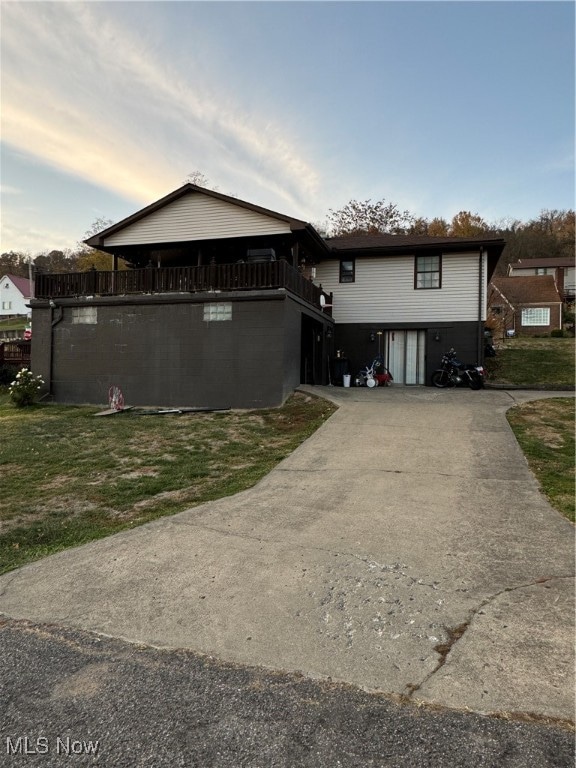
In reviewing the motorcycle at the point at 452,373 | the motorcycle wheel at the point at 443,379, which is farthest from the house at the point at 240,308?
the motorcycle wheel at the point at 443,379

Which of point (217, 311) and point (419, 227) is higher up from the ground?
point (419, 227)

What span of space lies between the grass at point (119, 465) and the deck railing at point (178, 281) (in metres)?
3.72

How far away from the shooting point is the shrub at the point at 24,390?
45.4ft

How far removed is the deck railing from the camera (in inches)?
505

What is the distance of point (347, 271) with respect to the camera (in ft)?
58.5

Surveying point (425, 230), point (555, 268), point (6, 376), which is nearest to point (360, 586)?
point (6, 376)

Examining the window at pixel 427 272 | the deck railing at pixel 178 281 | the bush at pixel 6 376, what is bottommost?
the bush at pixel 6 376

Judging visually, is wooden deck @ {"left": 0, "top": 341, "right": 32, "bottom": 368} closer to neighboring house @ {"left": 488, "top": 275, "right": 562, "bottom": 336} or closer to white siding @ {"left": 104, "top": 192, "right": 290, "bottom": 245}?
white siding @ {"left": 104, "top": 192, "right": 290, "bottom": 245}

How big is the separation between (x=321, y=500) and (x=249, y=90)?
11.6 m

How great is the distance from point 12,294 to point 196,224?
2590 inches

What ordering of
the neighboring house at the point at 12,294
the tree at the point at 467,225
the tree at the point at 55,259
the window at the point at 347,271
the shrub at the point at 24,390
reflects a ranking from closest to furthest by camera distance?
the shrub at the point at 24,390, the window at the point at 347,271, the tree at the point at 467,225, the tree at the point at 55,259, the neighboring house at the point at 12,294

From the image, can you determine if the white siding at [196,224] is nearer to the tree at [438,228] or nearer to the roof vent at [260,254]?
the roof vent at [260,254]

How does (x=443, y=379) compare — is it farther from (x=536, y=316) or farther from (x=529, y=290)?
(x=529, y=290)

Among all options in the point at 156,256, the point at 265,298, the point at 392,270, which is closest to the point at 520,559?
the point at 265,298
